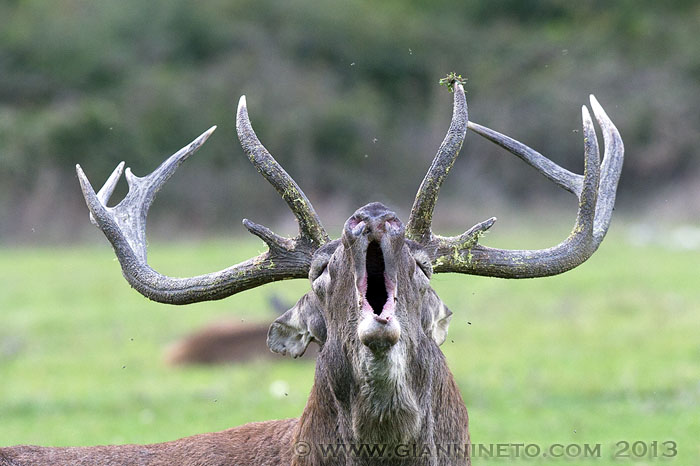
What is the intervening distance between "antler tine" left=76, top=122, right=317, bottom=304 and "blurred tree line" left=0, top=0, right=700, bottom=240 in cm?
2169

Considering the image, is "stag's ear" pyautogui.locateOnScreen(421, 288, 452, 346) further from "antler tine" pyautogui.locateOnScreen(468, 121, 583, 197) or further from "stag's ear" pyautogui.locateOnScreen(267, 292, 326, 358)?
"antler tine" pyautogui.locateOnScreen(468, 121, 583, 197)

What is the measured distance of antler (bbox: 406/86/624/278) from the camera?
6.31 m

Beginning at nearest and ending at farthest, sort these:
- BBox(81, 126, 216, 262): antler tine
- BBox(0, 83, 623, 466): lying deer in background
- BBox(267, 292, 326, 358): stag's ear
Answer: BBox(0, 83, 623, 466): lying deer in background
BBox(267, 292, 326, 358): stag's ear
BBox(81, 126, 216, 262): antler tine

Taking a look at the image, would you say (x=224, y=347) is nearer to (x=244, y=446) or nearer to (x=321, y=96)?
(x=244, y=446)

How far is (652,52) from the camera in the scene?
155 ft

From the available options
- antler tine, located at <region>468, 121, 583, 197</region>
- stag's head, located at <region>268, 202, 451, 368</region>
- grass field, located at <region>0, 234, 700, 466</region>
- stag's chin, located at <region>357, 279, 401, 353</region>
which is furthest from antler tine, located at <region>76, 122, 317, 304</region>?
grass field, located at <region>0, 234, 700, 466</region>

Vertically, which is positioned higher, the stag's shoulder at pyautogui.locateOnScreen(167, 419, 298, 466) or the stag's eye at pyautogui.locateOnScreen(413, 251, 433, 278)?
the stag's eye at pyautogui.locateOnScreen(413, 251, 433, 278)

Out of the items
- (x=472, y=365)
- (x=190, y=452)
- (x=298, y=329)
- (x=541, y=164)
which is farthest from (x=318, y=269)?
(x=472, y=365)

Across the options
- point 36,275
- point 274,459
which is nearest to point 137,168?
point 36,275

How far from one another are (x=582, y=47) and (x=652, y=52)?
2.97 metres

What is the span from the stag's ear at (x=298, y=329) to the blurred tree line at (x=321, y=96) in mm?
22574

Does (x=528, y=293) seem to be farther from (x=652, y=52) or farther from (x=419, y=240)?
(x=652, y=52)

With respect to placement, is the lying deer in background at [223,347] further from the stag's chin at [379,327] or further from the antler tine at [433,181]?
the stag's chin at [379,327]

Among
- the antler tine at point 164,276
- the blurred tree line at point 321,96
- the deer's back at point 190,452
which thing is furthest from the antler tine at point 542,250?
the blurred tree line at point 321,96
